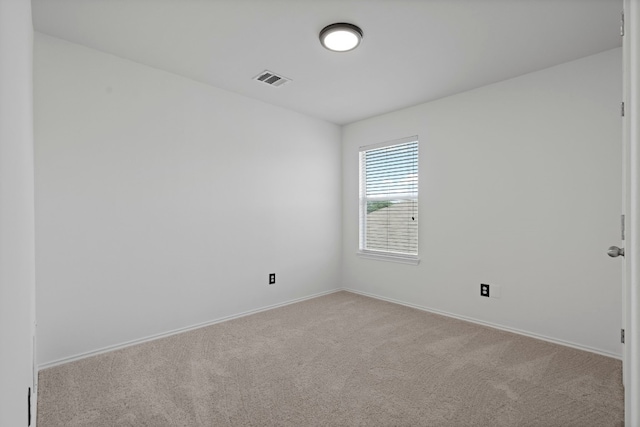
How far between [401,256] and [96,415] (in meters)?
3.30

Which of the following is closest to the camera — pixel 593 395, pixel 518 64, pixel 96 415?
pixel 96 415

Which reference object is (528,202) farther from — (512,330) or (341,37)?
(341,37)

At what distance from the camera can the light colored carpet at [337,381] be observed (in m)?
1.82

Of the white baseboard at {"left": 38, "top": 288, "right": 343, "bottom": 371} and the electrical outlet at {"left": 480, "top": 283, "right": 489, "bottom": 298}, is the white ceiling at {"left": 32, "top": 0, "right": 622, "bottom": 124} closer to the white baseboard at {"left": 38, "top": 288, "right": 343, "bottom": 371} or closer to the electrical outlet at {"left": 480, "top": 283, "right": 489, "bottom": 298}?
the electrical outlet at {"left": 480, "top": 283, "right": 489, "bottom": 298}

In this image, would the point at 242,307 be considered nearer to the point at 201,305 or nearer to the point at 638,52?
the point at 201,305

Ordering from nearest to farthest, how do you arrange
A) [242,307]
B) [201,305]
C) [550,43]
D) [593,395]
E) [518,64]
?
[593,395], [550,43], [518,64], [201,305], [242,307]

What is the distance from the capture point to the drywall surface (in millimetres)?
2430

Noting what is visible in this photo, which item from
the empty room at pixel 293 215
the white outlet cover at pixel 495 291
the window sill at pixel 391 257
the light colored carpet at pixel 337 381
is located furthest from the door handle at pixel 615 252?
the window sill at pixel 391 257

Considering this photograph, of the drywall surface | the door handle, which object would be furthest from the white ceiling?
the door handle

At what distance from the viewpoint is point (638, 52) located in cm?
75

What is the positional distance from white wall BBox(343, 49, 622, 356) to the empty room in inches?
0.7

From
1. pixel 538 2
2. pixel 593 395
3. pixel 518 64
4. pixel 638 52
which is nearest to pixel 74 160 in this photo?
pixel 638 52

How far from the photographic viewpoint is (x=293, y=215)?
4141 mm

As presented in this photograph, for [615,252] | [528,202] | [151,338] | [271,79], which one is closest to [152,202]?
[151,338]
